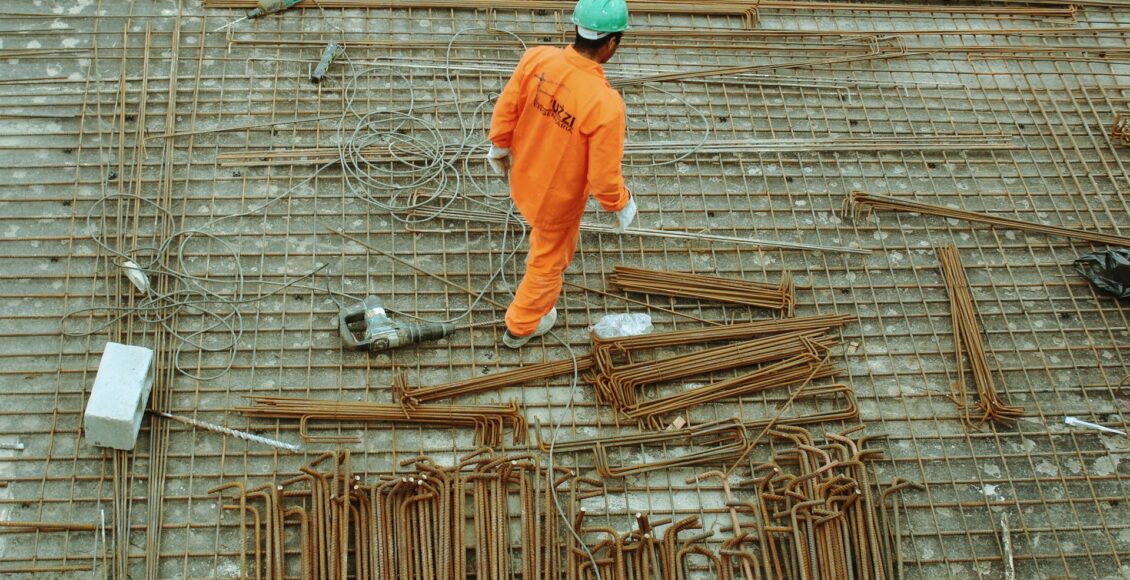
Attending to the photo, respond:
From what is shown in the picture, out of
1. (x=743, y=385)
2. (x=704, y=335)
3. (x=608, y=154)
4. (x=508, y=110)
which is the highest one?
(x=508, y=110)

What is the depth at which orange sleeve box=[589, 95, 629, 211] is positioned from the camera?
4.20m

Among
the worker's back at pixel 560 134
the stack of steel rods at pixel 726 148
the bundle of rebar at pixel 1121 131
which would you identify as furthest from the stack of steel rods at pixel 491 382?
the bundle of rebar at pixel 1121 131

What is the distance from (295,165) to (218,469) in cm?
196

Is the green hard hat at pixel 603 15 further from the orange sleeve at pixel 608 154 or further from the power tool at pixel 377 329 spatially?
the power tool at pixel 377 329

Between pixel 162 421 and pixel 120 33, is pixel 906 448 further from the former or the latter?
pixel 120 33

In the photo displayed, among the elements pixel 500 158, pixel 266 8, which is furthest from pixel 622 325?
pixel 266 8

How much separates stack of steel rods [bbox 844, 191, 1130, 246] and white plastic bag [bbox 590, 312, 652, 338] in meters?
1.57

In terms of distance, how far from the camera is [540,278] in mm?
4832

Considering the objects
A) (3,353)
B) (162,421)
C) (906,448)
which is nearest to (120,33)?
(3,353)

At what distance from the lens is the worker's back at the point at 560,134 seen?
13.9 feet

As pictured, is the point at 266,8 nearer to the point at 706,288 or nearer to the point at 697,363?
the point at 706,288

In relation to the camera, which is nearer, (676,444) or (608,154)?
(608,154)

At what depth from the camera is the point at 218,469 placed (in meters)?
4.67

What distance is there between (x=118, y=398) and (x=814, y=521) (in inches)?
132
